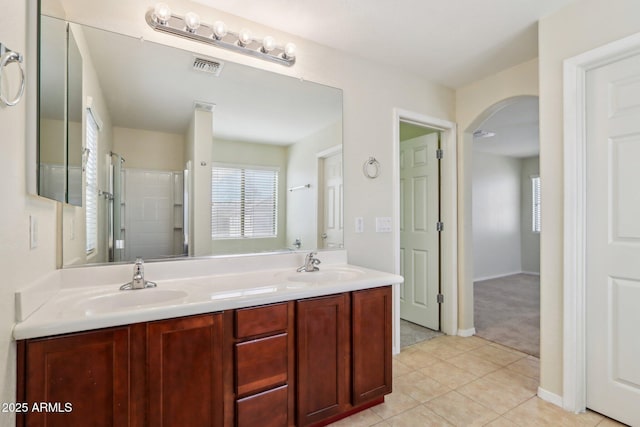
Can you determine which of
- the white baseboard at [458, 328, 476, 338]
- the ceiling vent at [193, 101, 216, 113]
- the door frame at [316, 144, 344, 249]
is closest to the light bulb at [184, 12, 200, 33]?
the ceiling vent at [193, 101, 216, 113]

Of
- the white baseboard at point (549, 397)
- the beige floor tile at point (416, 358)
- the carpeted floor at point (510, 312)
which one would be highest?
the white baseboard at point (549, 397)

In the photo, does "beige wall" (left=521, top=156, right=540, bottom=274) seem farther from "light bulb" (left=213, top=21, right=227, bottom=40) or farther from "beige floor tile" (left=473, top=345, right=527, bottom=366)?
"light bulb" (left=213, top=21, right=227, bottom=40)

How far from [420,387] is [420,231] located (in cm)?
159

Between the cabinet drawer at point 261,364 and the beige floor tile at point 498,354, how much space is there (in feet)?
6.31

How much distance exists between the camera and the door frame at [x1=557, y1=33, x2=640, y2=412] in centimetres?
183

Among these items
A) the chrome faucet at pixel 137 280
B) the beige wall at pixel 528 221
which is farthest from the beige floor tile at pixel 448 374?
the beige wall at pixel 528 221

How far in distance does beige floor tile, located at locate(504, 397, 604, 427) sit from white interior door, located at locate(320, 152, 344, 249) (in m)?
1.49

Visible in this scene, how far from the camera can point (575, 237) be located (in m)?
1.84

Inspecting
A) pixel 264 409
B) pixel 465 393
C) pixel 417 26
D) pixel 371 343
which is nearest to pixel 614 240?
pixel 465 393

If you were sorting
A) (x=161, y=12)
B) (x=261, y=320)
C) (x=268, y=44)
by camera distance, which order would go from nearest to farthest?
(x=261, y=320) < (x=161, y=12) < (x=268, y=44)

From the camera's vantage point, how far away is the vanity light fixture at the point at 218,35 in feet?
5.49

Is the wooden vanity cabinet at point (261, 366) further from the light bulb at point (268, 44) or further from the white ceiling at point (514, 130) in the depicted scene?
the white ceiling at point (514, 130)

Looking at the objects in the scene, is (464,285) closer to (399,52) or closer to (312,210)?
(312,210)

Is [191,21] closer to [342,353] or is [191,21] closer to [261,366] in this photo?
[261,366]
